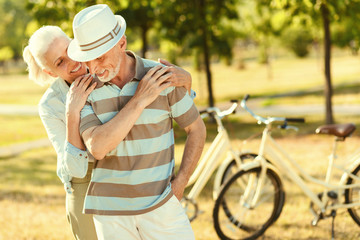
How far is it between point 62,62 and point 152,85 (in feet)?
2.46

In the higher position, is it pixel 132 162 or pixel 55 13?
pixel 132 162

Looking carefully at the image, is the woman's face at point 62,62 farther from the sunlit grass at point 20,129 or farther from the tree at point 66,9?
the sunlit grass at point 20,129

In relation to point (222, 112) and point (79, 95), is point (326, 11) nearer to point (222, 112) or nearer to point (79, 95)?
point (222, 112)

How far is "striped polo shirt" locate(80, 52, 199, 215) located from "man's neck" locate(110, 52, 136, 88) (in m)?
0.04

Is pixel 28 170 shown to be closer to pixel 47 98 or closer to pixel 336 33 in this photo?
pixel 47 98

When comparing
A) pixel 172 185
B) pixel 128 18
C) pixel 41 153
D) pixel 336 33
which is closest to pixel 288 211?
pixel 172 185

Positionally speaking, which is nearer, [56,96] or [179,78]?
[179,78]

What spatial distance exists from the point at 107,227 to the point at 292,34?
4518 centimetres

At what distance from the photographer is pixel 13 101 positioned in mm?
28766

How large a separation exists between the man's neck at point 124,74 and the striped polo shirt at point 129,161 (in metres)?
0.04

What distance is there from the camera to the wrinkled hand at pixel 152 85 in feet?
7.34

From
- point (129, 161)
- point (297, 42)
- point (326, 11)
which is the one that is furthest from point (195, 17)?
point (297, 42)

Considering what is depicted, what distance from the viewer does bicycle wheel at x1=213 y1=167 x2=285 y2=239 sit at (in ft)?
14.5

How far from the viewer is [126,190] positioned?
2.30 metres
